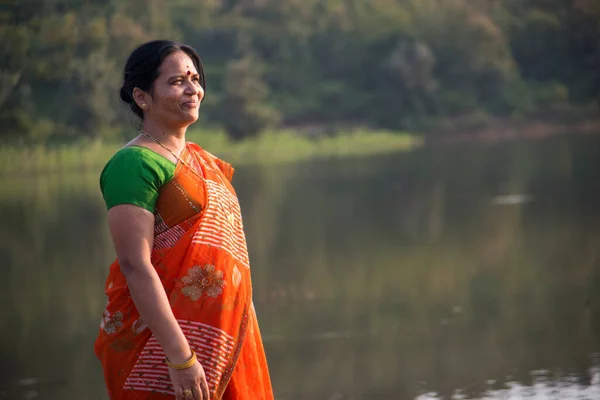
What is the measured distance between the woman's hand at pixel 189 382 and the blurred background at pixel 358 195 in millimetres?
2218

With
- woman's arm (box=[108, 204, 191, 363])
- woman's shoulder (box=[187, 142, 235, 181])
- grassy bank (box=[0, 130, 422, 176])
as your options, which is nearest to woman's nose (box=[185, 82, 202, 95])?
woman's shoulder (box=[187, 142, 235, 181])

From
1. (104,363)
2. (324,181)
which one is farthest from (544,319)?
(324,181)

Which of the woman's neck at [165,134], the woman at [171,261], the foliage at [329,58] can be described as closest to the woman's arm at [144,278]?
the woman at [171,261]

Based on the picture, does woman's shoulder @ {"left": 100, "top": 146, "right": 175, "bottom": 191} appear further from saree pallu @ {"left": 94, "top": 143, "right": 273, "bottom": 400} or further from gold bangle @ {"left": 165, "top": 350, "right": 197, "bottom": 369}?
gold bangle @ {"left": 165, "top": 350, "right": 197, "bottom": 369}

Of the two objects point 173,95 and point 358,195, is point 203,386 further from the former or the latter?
point 358,195

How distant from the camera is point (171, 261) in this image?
6.91ft

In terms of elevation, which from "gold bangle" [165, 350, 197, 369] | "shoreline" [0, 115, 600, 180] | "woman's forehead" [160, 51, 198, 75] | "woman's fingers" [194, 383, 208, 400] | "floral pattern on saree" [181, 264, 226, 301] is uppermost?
"woman's forehead" [160, 51, 198, 75]

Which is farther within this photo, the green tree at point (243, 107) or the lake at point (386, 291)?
the green tree at point (243, 107)

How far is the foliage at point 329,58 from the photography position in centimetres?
3238

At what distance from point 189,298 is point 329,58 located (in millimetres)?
A: 41911

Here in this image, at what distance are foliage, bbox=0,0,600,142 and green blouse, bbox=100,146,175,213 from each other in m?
29.4

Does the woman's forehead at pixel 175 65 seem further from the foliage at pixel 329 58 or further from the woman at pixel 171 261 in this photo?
the foliage at pixel 329 58

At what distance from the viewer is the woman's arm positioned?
2.00 m

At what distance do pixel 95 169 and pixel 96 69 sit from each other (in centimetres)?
857
